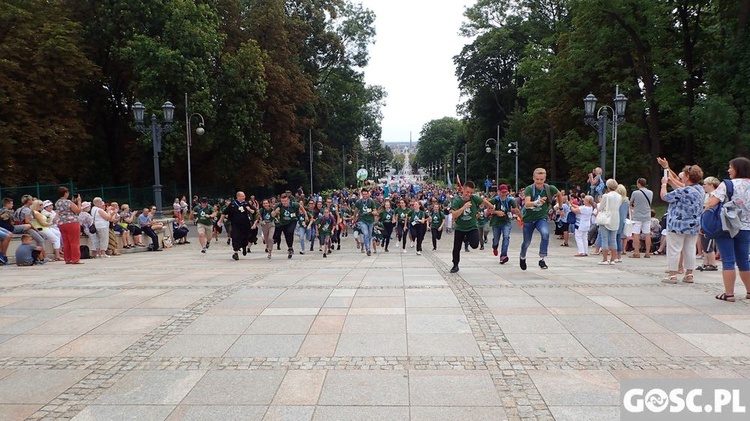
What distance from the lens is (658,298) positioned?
7.22 m

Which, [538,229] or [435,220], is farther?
[435,220]

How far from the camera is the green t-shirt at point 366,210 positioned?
15.5 m

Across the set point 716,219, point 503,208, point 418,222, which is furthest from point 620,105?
point 716,219

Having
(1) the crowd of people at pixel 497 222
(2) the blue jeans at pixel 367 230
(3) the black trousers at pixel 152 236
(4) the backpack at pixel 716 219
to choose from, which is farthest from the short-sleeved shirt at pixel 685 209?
(3) the black trousers at pixel 152 236

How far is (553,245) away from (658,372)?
15.1 meters

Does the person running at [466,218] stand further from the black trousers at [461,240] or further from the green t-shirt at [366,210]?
the green t-shirt at [366,210]

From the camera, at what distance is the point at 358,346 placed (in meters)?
5.31

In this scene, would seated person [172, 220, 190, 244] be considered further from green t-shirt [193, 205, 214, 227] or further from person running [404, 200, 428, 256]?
person running [404, 200, 428, 256]

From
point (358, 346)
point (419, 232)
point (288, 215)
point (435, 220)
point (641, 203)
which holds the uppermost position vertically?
point (641, 203)

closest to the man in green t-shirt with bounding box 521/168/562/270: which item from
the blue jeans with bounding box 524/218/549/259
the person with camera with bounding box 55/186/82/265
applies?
the blue jeans with bounding box 524/218/549/259

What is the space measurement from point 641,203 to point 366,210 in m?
7.07

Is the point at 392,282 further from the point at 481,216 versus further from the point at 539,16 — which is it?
the point at 539,16

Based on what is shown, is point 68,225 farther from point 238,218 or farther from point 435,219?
point 435,219

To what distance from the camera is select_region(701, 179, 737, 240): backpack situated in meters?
6.73
